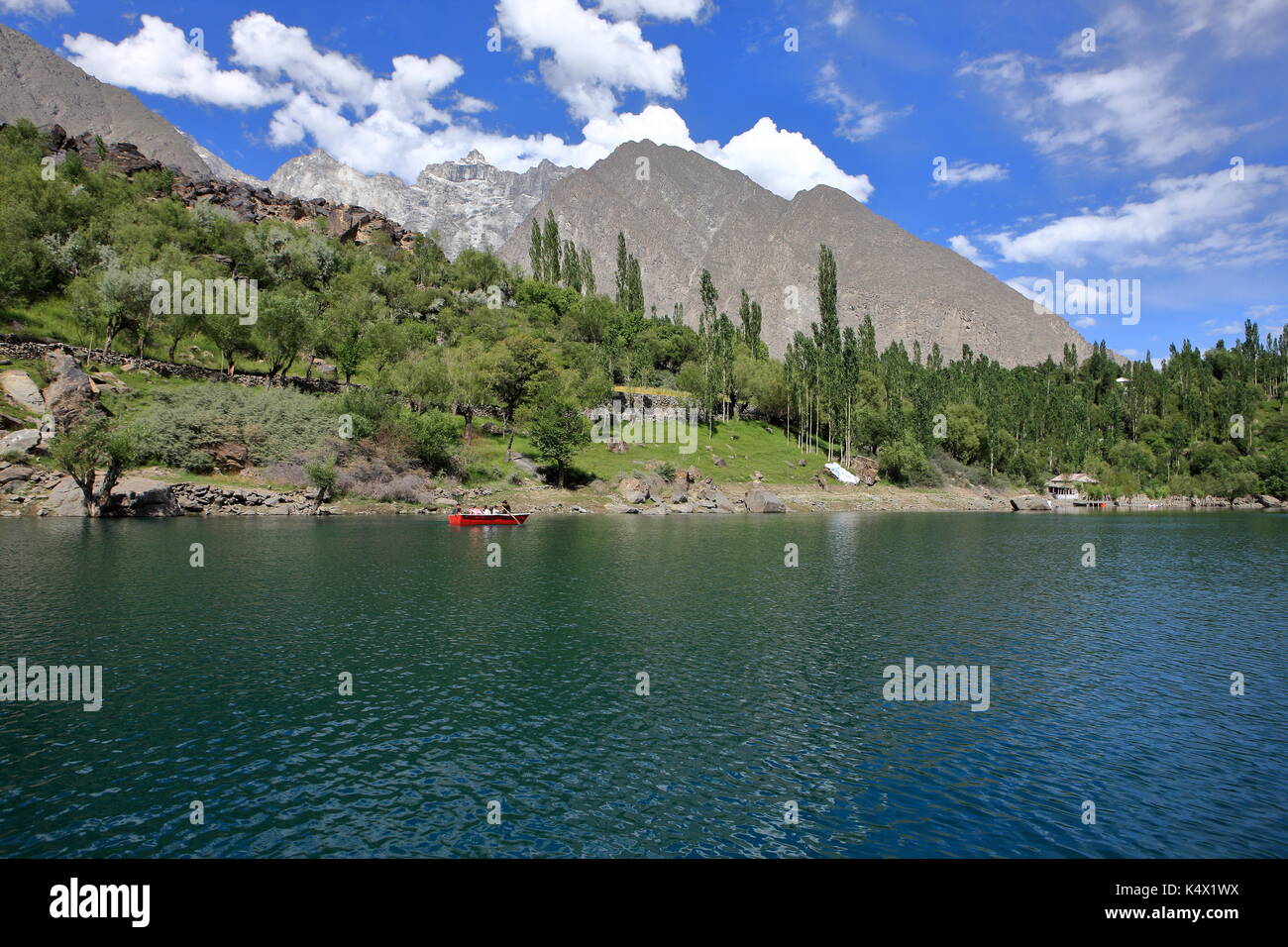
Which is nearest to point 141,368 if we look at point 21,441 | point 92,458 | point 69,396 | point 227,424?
point 69,396

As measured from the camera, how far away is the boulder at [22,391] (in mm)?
78938

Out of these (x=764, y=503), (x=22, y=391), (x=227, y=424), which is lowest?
(x=764, y=503)

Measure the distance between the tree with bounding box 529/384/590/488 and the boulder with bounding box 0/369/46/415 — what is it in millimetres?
61874

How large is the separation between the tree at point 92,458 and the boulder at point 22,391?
11.1 m

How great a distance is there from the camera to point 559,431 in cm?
10181

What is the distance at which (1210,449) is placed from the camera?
175 metres

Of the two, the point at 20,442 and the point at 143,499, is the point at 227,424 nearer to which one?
the point at 143,499

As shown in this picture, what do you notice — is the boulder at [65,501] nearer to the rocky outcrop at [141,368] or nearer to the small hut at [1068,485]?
the rocky outcrop at [141,368]

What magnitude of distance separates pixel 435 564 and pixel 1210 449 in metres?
211

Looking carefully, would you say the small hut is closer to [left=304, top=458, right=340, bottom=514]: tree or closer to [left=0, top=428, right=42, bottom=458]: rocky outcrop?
[left=304, top=458, right=340, bottom=514]: tree

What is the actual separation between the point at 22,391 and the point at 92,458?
72.8 feet

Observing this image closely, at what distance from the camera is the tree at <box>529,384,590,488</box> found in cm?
10212
